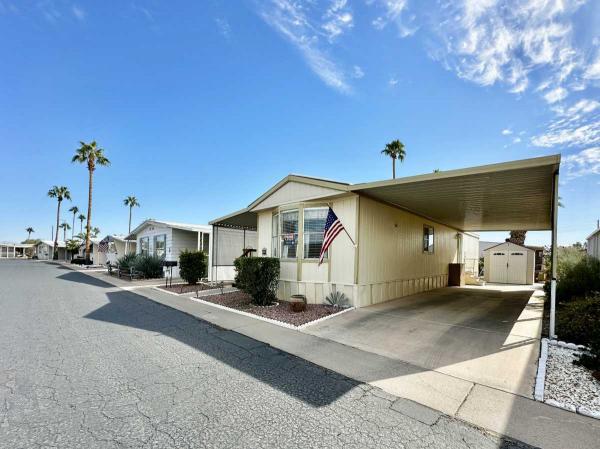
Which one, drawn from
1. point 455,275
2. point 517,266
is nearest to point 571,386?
point 455,275

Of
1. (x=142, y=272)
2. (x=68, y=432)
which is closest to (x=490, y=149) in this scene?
(x=68, y=432)

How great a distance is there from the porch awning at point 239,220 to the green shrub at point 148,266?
5962 millimetres

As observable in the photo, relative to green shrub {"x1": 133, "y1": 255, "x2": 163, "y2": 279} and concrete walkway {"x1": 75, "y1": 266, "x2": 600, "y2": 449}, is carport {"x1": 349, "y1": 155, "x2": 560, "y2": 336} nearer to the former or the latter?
concrete walkway {"x1": 75, "y1": 266, "x2": 600, "y2": 449}

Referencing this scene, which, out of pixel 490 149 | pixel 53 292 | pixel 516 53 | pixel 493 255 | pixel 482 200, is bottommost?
pixel 53 292

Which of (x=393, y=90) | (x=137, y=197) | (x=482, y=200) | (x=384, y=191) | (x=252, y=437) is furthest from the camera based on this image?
(x=137, y=197)

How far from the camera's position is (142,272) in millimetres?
16453

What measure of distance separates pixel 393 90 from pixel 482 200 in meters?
4.62

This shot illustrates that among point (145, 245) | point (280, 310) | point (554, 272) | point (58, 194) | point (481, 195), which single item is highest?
point (58, 194)

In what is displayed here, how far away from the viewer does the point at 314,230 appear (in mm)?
8375

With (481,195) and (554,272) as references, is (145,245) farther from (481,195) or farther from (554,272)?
(554,272)

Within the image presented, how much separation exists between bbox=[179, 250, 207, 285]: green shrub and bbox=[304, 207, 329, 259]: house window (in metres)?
7.03

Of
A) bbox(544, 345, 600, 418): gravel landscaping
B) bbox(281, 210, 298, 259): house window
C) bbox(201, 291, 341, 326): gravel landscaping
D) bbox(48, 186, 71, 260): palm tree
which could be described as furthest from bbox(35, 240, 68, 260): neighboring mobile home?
bbox(544, 345, 600, 418): gravel landscaping

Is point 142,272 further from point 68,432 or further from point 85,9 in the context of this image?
point 68,432

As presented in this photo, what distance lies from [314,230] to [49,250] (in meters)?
71.3
